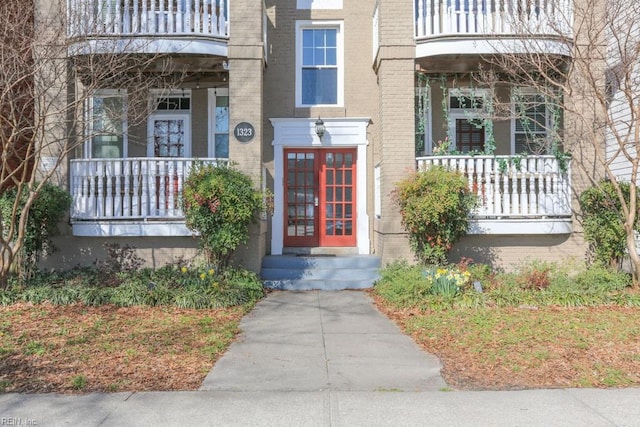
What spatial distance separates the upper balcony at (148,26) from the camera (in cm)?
845

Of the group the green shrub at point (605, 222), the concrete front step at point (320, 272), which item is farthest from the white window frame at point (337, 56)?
the green shrub at point (605, 222)

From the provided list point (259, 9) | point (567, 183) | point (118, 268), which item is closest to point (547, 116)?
point (567, 183)

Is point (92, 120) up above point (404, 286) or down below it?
above

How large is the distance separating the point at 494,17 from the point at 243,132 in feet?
17.1

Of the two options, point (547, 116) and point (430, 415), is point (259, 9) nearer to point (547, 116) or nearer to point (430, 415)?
point (547, 116)

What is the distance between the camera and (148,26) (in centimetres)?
920

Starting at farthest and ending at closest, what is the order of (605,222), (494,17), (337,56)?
(337,56) → (494,17) → (605,222)

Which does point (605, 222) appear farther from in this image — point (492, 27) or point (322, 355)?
point (322, 355)

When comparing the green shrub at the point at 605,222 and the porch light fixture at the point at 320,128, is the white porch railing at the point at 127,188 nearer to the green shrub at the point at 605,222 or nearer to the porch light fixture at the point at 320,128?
the porch light fixture at the point at 320,128

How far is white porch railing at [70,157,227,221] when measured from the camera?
9297mm

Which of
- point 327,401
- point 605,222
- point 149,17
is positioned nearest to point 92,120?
point 149,17

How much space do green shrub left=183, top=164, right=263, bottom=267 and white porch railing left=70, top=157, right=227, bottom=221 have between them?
2.17ft

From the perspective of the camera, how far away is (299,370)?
5258 mm

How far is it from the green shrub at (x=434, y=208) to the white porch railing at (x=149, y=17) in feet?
15.3
